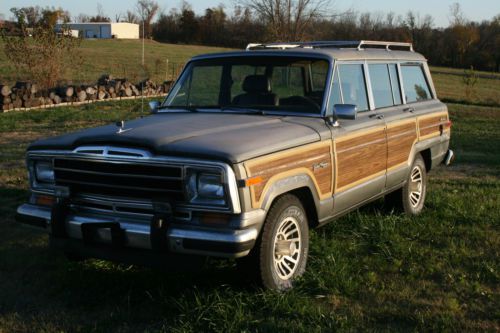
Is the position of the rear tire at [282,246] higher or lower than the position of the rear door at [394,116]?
lower

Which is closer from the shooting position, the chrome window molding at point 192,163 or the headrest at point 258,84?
the chrome window molding at point 192,163

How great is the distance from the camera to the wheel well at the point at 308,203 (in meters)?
4.81

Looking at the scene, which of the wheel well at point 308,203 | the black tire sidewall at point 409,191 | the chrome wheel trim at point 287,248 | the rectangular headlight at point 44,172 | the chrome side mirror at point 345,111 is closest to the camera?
the chrome wheel trim at point 287,248

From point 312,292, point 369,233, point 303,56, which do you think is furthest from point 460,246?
point 303,56

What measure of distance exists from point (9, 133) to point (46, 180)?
29.2 feet

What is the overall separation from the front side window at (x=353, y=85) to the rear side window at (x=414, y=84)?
1.09 meters

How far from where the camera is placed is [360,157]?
5.54m

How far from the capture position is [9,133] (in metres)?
12.9

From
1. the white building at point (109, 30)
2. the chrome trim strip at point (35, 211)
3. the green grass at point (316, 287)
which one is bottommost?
the green grass at point (316, 287)

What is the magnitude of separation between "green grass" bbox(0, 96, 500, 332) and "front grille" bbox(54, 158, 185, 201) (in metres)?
0.81

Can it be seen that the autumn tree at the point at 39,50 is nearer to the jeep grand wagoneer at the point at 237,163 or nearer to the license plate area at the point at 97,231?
the jeep grand wagoneer at the point at 237,163

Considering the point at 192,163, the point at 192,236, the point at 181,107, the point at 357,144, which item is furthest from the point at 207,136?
the point at 357,144

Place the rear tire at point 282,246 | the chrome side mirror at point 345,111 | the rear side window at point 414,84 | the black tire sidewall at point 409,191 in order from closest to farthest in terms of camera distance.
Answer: the rear tire at point 282,246 → the chrome side mirror at point 345,111 → the black tire sidewall at point 409,191 → the rear side window at point 414,84

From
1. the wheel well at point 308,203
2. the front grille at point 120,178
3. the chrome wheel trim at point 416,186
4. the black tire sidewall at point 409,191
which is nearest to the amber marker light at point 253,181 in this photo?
the front grille at point 120,178
